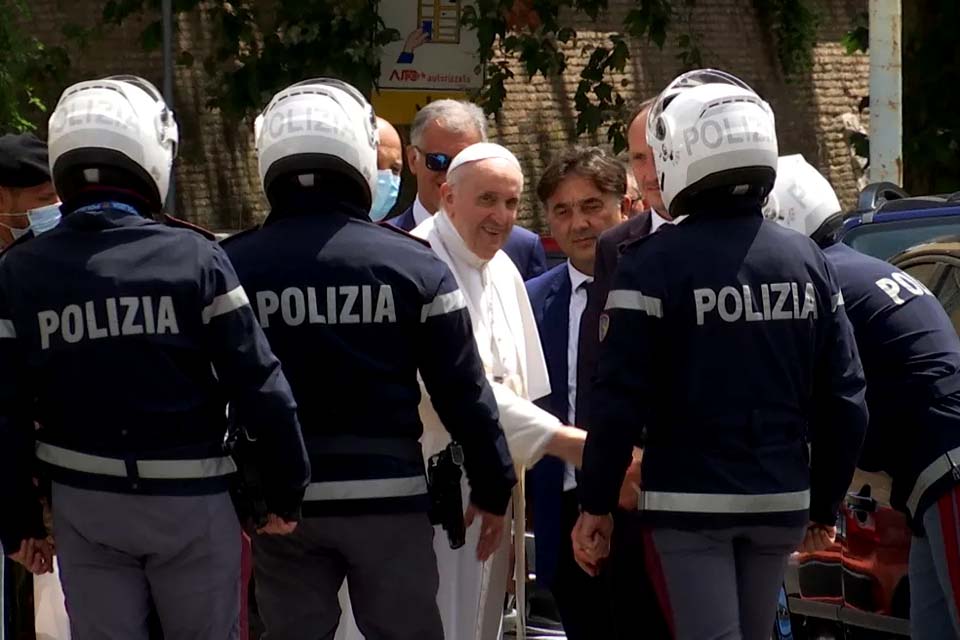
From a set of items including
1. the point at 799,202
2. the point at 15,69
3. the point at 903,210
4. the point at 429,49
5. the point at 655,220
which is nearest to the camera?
the point at 799,202

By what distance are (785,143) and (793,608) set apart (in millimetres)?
16531

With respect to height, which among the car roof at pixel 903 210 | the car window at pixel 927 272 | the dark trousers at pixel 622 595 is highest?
the car roof at pixel 903 210

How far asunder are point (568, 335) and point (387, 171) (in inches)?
56.5

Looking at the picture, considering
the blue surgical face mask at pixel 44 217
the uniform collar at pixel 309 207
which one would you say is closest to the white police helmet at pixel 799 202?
the uniform collar at pixel 309 207

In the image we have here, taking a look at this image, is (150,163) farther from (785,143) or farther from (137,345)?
(785,143)

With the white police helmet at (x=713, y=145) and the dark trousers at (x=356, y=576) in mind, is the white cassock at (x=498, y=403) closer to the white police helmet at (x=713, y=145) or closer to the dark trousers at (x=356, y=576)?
the dark trousers at (x=356, y=576)

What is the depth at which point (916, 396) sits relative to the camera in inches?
218

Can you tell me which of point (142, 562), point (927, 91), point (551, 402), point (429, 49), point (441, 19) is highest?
point (441, 19)

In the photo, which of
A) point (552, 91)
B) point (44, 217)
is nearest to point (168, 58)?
point (44, 217)

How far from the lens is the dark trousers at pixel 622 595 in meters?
5.91

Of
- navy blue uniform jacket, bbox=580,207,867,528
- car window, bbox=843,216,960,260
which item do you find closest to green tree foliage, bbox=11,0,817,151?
car window, bbox=843,216,960,260

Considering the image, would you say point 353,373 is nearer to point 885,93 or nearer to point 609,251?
point 609,251

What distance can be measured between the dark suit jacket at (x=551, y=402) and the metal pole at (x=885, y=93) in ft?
19.2

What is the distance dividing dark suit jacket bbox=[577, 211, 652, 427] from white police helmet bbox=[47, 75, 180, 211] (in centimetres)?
136
